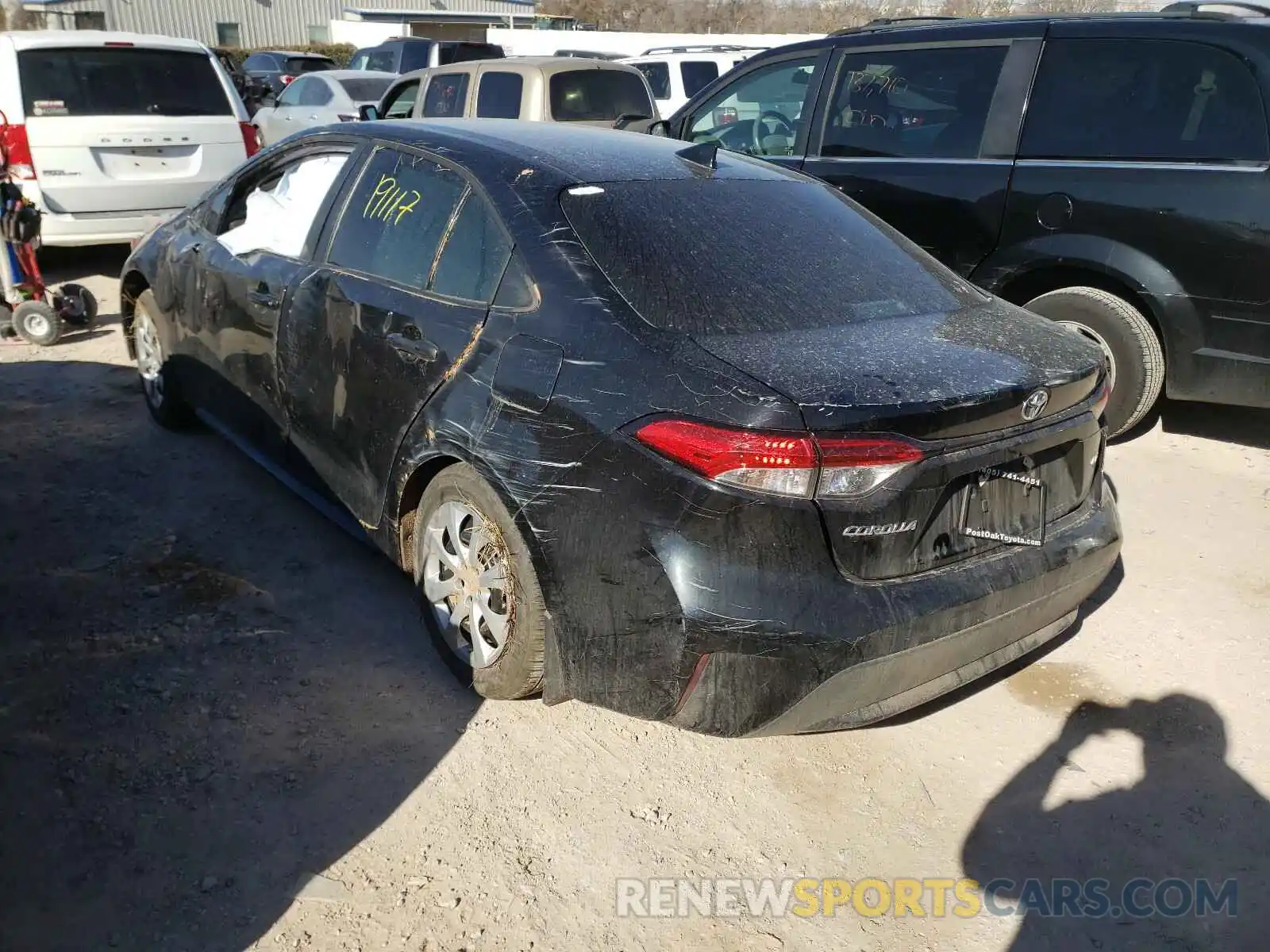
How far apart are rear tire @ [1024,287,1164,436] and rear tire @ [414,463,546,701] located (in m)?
3.36

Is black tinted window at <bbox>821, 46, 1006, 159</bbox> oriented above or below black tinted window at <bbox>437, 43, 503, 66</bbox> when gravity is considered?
above

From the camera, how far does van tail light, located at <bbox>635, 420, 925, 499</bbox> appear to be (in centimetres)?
243

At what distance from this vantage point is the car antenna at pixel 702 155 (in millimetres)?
3695

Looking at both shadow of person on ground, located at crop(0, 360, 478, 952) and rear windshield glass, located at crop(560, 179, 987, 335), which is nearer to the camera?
shadow of person on ground, located at crop(0, 360, 478, 952)

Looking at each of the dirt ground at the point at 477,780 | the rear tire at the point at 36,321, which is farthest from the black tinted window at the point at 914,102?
the rear tire at the point at 36,321

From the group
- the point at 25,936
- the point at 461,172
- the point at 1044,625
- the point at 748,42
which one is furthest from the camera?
the point at 748,42

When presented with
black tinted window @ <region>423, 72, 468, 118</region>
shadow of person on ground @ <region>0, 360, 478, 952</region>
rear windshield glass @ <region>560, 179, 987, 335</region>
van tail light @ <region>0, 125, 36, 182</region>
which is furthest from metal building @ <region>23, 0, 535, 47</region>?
rear windshield glass @ <region>560, 179, 987, 335</region>

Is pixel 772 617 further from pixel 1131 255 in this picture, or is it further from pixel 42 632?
pixel 1131 255

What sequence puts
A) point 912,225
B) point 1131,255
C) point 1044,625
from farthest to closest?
point 912,225 < point 1131,255 < point 1044,625

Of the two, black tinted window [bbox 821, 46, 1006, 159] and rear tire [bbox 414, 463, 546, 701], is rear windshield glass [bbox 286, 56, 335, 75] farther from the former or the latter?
rear tire [bbox 414, 463, 546, 701]

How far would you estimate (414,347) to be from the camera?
323cm

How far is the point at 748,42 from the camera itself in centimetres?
1777

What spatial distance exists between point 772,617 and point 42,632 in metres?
2.52

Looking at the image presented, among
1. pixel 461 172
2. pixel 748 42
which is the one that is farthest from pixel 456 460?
pixel 748 42
